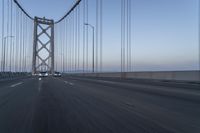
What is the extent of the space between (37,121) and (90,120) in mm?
1166

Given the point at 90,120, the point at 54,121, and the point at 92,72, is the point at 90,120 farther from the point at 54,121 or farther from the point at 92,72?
the point at 92,72

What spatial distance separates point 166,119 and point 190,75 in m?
23.2

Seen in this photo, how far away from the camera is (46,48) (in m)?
96.6

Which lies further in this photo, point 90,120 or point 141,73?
point 141,73

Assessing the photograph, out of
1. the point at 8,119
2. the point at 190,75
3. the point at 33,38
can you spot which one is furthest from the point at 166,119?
the point at 33,38

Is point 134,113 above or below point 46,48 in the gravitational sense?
below

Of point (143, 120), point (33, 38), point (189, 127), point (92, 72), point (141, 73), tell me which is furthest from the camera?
point (33, 38)

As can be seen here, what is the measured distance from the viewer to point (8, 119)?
809 cm

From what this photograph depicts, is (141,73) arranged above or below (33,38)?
below

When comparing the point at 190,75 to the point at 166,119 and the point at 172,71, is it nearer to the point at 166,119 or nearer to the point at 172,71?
the point at 172,71

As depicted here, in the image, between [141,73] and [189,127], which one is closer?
[189,127]

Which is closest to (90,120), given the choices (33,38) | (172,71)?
(172,71)

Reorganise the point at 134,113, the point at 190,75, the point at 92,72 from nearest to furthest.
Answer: the point at 134,113, the point at 190,75, the point at 92,72

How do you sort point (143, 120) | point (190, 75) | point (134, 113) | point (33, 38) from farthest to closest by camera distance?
1. point (33, 38)
2. point (190, 75)
3. point (134, 113)
4. point (143, 120)
